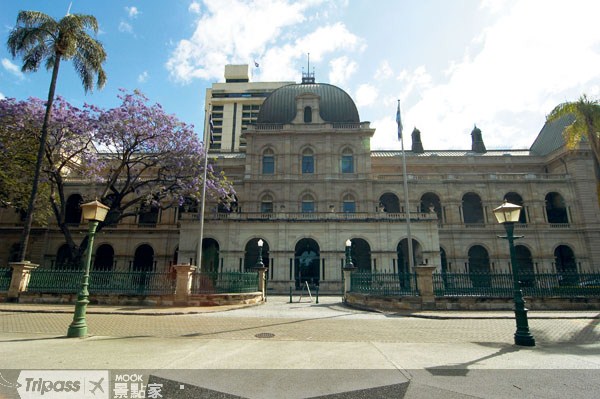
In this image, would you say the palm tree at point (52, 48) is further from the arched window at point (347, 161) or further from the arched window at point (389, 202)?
the arched window at point (389, 202)

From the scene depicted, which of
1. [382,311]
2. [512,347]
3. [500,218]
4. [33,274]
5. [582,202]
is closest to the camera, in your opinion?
[512,347]

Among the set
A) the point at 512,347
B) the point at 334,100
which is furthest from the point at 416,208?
the point at 512,347

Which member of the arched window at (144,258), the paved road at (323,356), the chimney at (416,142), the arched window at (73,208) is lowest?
the paved road at (323,356)

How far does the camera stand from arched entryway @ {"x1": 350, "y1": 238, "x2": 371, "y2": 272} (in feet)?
103

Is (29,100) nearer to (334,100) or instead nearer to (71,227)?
(71,227)

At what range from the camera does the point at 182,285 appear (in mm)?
16500

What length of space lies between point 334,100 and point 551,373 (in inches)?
1449

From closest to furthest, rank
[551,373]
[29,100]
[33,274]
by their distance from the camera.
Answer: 1. [551,373]
2. [33,274]
3. [29,100]

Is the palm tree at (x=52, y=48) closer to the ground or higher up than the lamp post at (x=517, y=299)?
higher up

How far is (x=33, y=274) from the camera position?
17.8 m

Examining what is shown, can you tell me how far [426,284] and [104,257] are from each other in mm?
33971

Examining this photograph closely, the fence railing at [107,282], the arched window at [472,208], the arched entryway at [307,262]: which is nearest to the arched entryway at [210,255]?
the arched entryway at [307,262]

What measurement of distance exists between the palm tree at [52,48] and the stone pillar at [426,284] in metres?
21.3

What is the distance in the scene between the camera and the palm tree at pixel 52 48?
64.0ft
